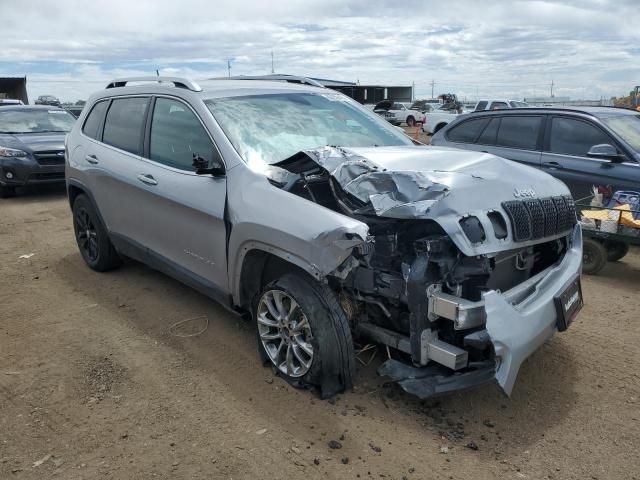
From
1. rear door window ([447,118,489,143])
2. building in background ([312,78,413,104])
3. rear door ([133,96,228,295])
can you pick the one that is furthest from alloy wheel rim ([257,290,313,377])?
building in background ([312,78,413,104])

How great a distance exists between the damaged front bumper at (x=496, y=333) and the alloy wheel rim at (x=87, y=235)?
150 inches

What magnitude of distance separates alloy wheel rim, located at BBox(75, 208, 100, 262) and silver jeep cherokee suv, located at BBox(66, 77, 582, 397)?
1.33 m

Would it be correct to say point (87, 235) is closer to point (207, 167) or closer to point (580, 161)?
point (207, 167)

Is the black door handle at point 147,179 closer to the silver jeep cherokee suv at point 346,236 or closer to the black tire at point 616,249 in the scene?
the silver jeep cherokee suv at point 346,236

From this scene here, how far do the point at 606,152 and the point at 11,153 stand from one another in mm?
9838

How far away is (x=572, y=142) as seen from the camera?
685cm

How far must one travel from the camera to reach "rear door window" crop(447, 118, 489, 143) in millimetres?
7938

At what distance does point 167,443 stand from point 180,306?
199cm

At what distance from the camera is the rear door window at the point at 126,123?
471cm

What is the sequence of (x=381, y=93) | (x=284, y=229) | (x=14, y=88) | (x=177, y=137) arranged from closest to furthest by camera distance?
1. (x=284, y=229)
2. (x=177, y=137)
3. (x=14, y=88)
4. (x=381, y=93)

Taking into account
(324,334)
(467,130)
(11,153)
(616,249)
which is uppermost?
(467,130)

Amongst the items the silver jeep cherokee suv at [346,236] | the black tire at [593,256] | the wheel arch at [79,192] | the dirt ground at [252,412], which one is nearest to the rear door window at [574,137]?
the black tire at [593,256]

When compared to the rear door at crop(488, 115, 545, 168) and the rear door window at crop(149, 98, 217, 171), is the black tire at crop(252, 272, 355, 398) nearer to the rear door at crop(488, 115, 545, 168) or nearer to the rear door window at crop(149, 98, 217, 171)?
the rear door window at crop(149, 98, 217, 171)

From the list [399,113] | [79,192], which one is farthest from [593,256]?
[399,113]
